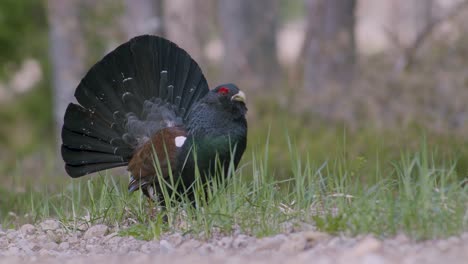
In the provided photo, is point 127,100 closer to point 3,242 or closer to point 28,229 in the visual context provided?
point 28,229

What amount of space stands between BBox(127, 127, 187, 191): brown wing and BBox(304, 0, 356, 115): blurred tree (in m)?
5.52

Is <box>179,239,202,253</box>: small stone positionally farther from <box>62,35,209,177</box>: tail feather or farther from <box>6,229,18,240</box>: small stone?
<box>62,35,209,177</box>: tail feather

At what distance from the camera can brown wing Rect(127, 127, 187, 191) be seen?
20.5 ft

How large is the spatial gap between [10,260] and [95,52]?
11136mm

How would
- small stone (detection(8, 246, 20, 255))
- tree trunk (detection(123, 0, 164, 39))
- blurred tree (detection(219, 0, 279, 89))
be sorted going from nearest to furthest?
small stone (detection(8, 246, 20, 255))
tree trunk (detection(123, 0, 164, 39))
blurred tree (detection(219, 0, 279, 89))

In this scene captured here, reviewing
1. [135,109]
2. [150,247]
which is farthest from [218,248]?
[135,109]

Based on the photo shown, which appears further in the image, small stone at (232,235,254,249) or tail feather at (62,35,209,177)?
tail feather at (62,35,209,177)

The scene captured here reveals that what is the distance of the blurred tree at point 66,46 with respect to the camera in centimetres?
1398

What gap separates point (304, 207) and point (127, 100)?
7.64 feet

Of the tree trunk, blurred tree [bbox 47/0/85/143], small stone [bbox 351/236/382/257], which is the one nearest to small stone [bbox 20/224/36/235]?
small stone [bbox 351/236/382/257]

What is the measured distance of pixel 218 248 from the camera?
4828mm

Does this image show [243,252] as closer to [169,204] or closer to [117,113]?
[169,204]

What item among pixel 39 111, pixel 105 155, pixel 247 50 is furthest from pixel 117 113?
pixel 39 111

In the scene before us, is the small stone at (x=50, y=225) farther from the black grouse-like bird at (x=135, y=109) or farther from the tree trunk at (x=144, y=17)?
the tree trunk at (x=144, y=17)
